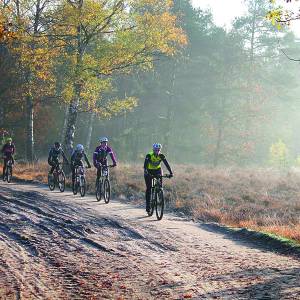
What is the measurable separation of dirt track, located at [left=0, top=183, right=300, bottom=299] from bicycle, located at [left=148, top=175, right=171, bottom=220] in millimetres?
632

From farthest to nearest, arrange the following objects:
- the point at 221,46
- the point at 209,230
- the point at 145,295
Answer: the point at 221,46 → the point at 209,230 → the point at 145,295

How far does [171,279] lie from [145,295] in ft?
2.72

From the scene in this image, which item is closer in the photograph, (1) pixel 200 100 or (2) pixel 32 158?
(2) pixel 32 158

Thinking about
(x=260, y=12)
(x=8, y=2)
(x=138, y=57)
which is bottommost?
(x=138, y=57)

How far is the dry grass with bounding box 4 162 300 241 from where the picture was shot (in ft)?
47.2

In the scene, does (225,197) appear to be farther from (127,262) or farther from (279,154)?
(279,154)

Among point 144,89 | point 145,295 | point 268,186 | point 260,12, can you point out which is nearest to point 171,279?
point 145,295

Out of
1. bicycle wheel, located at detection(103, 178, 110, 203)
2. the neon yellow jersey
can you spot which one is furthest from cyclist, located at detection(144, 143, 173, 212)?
bicycle wheel, located at detection(103, 178, 110, 203)

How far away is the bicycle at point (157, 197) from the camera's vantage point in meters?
13.6

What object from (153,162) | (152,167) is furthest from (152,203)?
(153,162)

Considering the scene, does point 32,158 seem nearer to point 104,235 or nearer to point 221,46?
point 104,235

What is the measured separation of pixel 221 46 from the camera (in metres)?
48.4

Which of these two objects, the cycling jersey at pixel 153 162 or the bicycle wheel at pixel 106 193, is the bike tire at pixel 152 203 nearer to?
the cycling jersey at pixel 153 162

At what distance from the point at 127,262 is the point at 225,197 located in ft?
38.6
